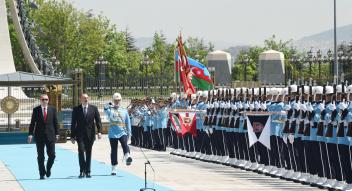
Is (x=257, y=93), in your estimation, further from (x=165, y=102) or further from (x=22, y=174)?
(x=165, y=102)

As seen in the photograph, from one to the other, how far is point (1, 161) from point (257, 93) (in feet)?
29.4

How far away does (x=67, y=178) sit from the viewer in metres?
23.2

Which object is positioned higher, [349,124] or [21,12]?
[21,12]

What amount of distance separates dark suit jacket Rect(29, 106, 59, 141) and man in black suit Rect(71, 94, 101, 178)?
0.43 meters

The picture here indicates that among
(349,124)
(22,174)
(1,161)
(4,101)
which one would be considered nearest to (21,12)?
(4,101)

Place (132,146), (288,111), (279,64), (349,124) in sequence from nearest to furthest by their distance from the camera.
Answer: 1. (349,124)
2. (288,111)
3. (132,146)
4. (279,64)

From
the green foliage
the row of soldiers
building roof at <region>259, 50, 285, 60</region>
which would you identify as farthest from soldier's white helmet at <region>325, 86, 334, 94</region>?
the green foliage

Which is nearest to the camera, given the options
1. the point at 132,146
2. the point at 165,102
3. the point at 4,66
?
the point at 165,102

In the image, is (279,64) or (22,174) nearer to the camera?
(22,174)

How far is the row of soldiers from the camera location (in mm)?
19141

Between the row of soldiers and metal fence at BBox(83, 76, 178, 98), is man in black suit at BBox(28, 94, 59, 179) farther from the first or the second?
metal fence at BBox(83, 76, 178, 98)

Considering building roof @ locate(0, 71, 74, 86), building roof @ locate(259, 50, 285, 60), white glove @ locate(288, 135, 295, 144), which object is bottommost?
white glove @ locate(288, 135, 295, 144)

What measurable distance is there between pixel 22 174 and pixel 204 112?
211 inches

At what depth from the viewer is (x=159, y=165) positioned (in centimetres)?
2667
